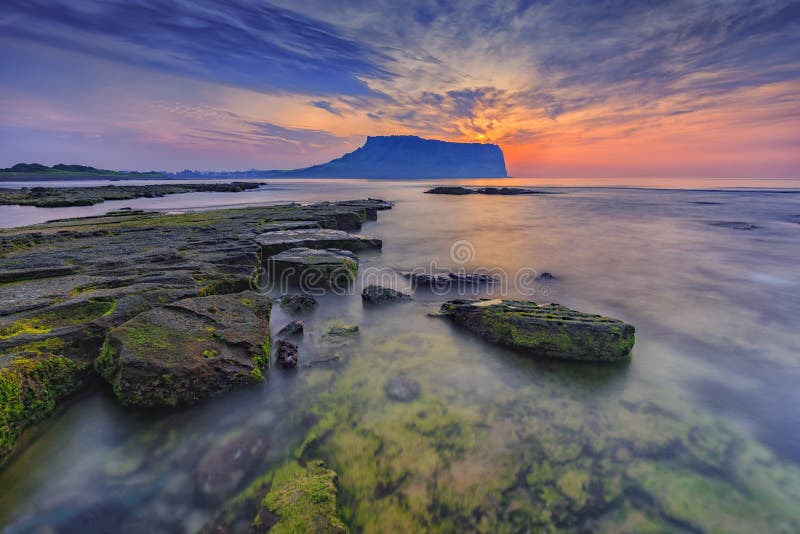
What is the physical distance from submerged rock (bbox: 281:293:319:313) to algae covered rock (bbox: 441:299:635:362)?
3.91 meters

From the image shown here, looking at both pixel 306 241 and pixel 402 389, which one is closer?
pixel 402 389

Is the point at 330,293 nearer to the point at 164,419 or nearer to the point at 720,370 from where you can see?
the point at 164,419

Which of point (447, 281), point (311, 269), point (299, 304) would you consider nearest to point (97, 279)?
point (299, 304)

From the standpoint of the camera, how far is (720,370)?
18.5ft

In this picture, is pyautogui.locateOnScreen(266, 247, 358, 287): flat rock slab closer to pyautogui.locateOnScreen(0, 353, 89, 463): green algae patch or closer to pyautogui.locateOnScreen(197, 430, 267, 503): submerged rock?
pyautogui.locateOnScreen(0, 353, 89, 463): green algae patch

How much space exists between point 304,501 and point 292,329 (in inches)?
150

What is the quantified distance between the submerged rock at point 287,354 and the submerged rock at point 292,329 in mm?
506

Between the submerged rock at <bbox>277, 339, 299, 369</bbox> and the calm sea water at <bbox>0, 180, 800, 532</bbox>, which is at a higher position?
the submerged rock at <bbox>277, 339, 299, 369</bbox>

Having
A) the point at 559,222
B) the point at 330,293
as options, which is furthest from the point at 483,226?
the point at 330,293

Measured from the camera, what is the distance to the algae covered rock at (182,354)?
4.24 meters

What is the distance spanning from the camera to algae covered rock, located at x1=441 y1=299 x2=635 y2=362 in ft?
18.5

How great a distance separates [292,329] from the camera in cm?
655

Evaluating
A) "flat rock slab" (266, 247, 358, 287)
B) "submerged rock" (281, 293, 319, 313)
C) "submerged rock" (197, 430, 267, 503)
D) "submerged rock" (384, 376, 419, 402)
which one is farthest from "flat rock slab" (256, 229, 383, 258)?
"submerged rock" (197, 430, 267, 503)

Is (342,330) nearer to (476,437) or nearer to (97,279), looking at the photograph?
(476,437)
